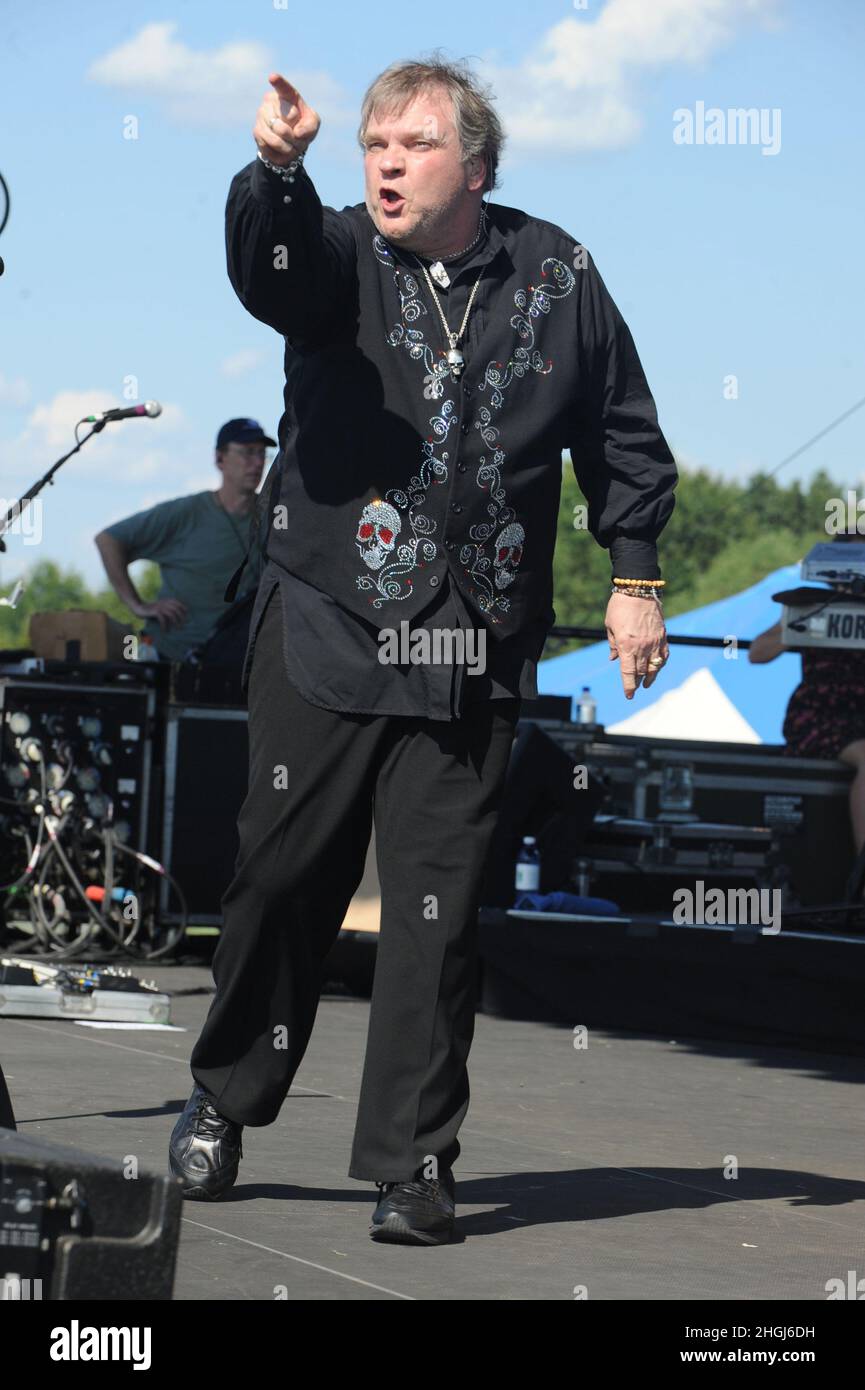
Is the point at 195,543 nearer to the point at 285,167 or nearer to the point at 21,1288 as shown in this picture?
the point at 285,167

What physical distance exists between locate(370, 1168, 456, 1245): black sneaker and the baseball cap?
20.9ft

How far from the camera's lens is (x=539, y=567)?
380 cm

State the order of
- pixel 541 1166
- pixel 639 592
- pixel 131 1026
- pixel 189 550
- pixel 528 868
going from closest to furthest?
pixel 639 592 < pixel 541 1166 < pixel 131 1026 < pixel 528 868 < pixel 189 550

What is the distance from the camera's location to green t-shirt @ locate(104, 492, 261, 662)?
31.5ft

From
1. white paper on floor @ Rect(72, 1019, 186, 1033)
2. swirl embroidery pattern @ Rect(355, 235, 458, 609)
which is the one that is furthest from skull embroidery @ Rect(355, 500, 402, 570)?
white paper on floor @ Rect(72, 1019, 186, 1033)

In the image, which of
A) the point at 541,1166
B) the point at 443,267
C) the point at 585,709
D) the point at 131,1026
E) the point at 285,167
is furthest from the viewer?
the point at 585,709

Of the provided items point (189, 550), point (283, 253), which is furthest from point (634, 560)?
point (189, 550)

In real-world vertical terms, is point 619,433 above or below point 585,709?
above

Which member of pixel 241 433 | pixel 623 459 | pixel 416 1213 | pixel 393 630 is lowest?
pixel 416 1213

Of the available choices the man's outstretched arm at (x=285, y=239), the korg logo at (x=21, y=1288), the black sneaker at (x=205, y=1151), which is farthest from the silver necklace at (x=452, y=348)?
the korg logo at (x=21, y=1288)

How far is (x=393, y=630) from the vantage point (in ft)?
11.8

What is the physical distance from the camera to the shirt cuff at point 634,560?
3842 mm

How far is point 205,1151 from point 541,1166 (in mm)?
1003

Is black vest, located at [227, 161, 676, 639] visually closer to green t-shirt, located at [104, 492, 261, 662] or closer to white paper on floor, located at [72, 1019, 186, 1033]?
white paper on floor, located at [72, 1019, 186, 1033]
